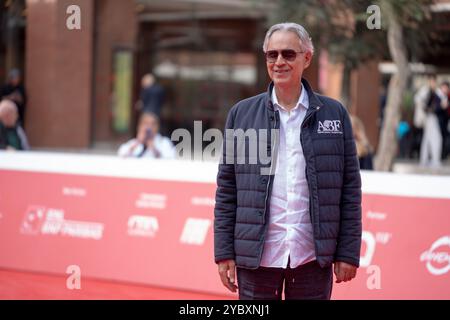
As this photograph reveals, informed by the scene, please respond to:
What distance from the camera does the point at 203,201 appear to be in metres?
7.43

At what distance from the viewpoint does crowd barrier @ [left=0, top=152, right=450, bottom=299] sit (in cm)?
668

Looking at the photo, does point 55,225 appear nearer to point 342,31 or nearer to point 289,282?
point 289,282

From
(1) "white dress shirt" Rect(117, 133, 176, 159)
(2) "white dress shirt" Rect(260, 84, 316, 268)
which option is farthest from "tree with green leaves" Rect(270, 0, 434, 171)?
(2) "white dress shirt" Rect(260, 84, 316, 268)

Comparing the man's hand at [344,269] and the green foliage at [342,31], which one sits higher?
the green foliage at [342,31]

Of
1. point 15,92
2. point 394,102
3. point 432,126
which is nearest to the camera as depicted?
point 394,102

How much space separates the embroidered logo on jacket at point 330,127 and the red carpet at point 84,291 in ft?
11.1

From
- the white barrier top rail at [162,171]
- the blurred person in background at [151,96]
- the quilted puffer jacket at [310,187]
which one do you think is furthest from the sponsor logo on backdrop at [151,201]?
the blurred person in background at [151,96]

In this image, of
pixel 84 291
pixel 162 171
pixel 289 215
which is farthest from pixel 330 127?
pixel 84 291

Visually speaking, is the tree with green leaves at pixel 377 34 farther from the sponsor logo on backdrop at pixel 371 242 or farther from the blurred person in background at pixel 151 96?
the sponsor logo on backdrop at pixel 371 242

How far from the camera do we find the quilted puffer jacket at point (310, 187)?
3.98 meters

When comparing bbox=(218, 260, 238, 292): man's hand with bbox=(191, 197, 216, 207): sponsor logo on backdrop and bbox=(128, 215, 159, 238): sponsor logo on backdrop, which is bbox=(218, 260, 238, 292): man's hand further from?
bbox=(128, 215, 159, 238): sponsor logo on backdrop

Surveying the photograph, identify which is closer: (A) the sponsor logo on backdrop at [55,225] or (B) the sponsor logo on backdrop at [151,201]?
(B) the sponsor logo on backdrop at [151,201]

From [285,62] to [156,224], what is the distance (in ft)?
12.7
